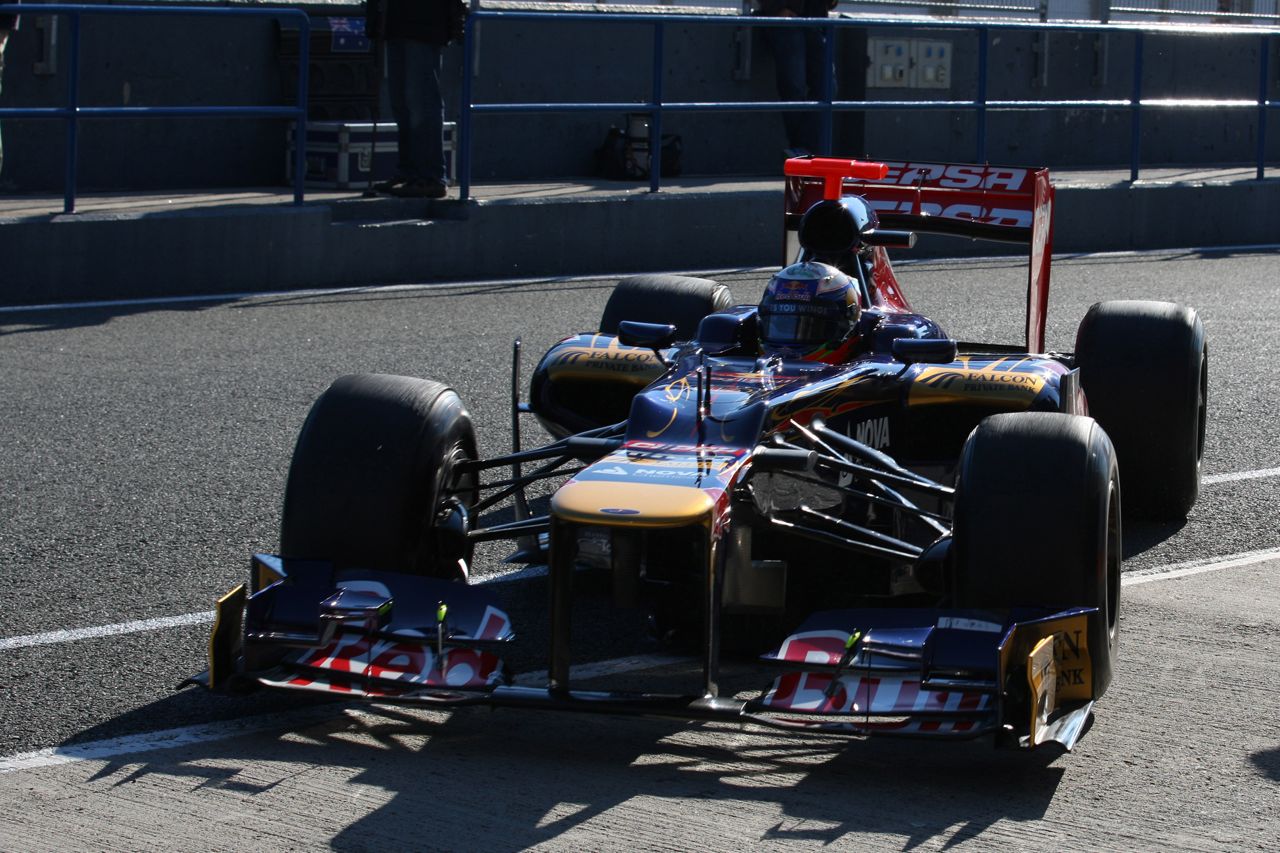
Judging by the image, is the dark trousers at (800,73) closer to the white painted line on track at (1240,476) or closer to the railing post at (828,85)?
the railing post at (828,85)

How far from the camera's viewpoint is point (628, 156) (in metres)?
15.8

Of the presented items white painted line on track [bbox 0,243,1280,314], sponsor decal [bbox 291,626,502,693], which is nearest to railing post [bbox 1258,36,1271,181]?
white painted line on track [bbox 0,243,1280,314]

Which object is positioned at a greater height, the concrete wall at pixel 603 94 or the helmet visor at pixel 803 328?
the concrete wall at pixel 603 94

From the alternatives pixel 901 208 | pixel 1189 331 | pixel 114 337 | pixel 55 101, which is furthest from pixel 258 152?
pixel 1189 331

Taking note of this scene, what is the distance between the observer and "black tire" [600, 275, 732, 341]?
771cm

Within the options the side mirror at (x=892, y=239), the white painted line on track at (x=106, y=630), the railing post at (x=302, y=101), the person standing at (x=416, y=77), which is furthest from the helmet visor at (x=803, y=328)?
the person standing at (x=416, y=77)

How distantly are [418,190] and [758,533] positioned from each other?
25.8 feet

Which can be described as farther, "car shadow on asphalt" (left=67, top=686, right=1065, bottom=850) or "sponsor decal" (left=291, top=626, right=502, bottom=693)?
"sponsor decal" (left=291, top=626, right=502, bottom=693)

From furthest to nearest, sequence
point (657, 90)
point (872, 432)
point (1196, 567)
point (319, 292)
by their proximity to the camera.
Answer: point (657, 90), point (319, 292), point (1196, 567), point (872, 432)

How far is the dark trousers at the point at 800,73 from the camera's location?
52.4 ft

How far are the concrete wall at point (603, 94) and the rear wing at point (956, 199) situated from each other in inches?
312

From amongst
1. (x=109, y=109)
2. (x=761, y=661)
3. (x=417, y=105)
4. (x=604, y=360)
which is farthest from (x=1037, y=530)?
(x=417, y=105)

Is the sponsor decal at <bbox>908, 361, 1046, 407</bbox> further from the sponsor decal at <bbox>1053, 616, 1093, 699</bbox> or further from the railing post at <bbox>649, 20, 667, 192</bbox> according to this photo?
the railing post at <bbox>649, 20, 667, 192</bbox>

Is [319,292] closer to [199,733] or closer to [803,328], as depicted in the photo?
[803,328]
